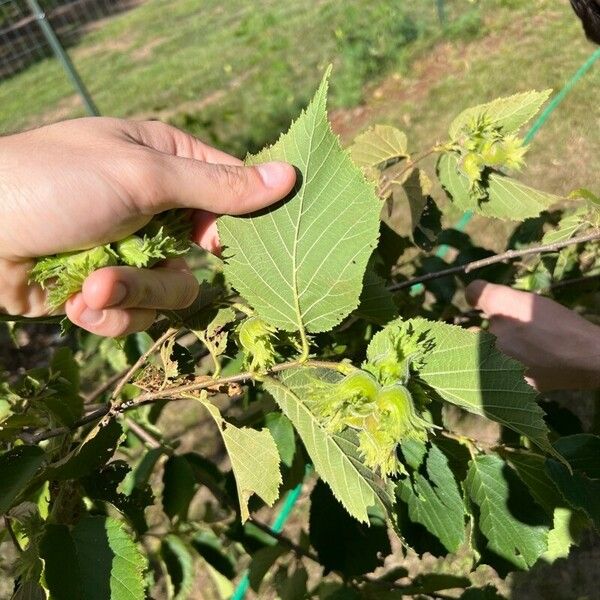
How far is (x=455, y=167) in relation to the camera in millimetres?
1585

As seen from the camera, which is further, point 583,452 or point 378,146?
point 378,146

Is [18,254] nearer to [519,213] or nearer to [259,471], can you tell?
[259,471]

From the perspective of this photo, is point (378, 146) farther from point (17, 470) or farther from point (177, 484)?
point (17, 470)

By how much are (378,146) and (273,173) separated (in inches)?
30.5

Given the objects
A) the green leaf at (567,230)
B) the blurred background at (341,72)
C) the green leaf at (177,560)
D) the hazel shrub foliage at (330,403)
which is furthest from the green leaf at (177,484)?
the blurred background at (341,72)

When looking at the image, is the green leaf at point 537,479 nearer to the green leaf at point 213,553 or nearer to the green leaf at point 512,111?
the green leaf at point 512,111

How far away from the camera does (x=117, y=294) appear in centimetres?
109

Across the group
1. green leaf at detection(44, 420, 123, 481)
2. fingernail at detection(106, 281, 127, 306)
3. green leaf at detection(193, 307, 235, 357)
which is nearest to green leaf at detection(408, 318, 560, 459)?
green leaf at detection(193, 307, 235, 357)

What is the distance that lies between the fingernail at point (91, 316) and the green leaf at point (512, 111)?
933 mm

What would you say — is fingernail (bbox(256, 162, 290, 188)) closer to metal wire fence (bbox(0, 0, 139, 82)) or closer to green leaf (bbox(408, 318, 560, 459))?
green leaf (bbox(408, 318, 560, 459))

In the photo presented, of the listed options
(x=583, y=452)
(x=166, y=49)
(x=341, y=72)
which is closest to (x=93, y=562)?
(x=583, y=452)

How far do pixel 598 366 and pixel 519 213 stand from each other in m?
0.47

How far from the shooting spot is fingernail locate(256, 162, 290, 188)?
1.06 m

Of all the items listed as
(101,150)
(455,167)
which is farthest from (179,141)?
(455,167)
